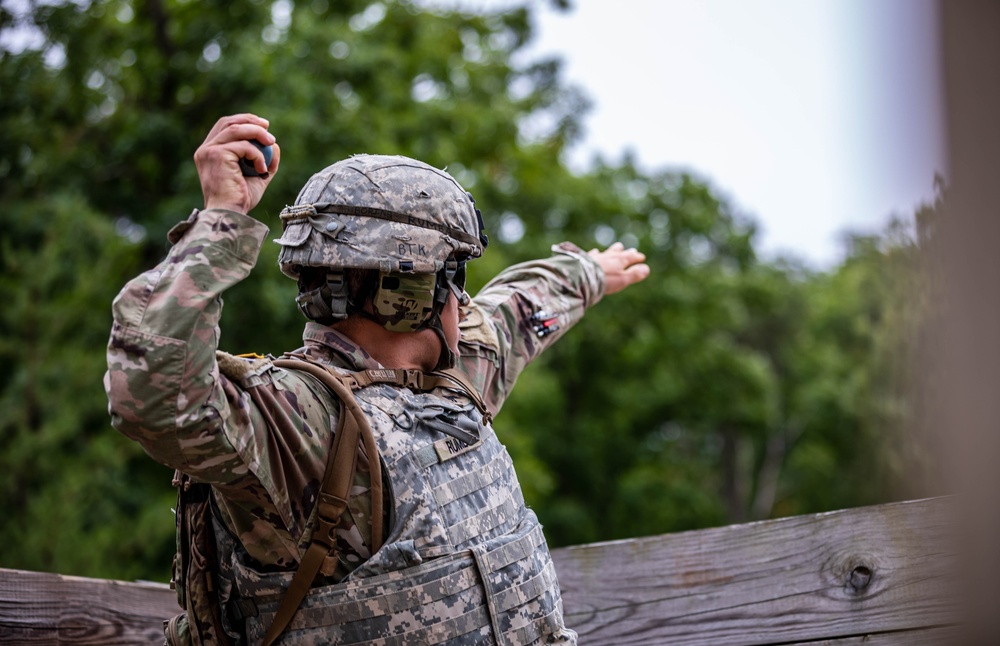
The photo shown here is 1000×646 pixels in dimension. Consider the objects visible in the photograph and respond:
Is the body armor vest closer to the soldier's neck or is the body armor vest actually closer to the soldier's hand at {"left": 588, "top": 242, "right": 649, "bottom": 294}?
the soldier's neck

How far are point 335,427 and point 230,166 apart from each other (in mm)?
696

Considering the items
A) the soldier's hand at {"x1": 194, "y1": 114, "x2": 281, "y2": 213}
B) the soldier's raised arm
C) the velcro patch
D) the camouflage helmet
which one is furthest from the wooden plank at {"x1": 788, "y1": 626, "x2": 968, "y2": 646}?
the soldier's hand at {"x1": 194, "y1": 114, "x2": 281, "y2": 213}

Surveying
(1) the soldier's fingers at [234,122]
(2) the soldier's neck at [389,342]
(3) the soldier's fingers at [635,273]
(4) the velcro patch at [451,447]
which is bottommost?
(4) the velcro patch at [451,447]

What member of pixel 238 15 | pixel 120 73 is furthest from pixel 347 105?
pixel 120 73

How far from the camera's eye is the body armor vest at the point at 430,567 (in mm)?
2525

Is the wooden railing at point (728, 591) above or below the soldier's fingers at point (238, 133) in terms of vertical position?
below

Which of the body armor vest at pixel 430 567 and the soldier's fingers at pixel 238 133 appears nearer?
the soldier's fingers at pixel 238 133

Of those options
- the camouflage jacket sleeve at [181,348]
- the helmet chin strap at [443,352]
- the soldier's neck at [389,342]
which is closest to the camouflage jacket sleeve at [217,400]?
the camouflage jacket sleeve at [181,348]

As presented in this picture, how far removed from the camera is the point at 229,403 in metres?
2.31

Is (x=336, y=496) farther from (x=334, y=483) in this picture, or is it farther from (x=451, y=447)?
(x=451, y=447)

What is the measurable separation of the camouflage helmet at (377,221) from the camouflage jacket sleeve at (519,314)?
0.55m

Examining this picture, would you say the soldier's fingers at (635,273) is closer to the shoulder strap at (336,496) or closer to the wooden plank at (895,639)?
the wooden plank at (895,639)

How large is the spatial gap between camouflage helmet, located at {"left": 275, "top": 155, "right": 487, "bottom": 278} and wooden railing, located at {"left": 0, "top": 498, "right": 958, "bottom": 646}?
1.19 meters

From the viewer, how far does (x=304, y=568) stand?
252 centimetres
